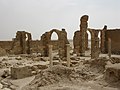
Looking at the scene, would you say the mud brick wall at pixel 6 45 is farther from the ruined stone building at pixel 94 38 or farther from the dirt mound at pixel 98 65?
the dirt mound at pixel 98 65

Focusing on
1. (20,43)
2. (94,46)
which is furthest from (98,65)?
(20,43)

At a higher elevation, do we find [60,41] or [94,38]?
[94,38]

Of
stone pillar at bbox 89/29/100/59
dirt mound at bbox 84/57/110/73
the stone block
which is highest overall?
stone pillar at bbox 89/29/100/59

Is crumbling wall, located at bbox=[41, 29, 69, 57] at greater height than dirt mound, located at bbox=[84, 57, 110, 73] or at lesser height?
greater

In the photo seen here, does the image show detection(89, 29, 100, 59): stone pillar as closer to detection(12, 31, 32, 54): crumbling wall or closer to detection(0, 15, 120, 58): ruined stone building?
detection(0, 15, 120, 58): ruined stone building

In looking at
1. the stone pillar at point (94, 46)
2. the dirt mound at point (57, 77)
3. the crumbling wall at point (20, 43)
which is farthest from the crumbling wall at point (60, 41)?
the dirt mound at point (57, 77)

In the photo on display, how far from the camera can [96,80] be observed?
27.2 feet

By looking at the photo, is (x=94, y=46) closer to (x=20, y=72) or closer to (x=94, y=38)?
(x=94, y=38)

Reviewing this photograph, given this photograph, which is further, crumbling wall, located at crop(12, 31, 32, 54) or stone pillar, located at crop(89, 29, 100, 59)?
crumbling wall, located at crop(12, 31, 32, 54)

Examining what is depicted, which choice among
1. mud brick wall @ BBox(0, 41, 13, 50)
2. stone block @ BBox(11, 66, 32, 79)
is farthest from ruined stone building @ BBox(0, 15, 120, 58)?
stone block @ BBox(11, 66, 32, 79)

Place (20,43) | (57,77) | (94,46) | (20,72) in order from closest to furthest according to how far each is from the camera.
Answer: (57,77), (20,72), (94,46), (20,43)

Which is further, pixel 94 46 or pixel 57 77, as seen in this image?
pixel 94 46

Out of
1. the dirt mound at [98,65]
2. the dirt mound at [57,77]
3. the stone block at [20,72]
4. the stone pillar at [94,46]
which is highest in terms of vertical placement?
the stone pillar at [94,46]

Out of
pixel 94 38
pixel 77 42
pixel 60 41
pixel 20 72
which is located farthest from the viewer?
pixel 77 42
